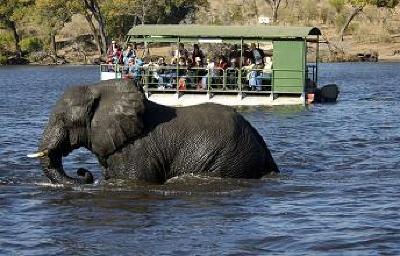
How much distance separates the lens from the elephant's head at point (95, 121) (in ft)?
40.3

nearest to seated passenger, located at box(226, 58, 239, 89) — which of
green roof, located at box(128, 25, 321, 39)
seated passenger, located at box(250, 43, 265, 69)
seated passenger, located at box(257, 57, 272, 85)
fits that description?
seated passenger, located at box(250, 43, 265, 69)

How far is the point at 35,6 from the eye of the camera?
78.5m

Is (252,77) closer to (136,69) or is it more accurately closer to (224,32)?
(224,32)

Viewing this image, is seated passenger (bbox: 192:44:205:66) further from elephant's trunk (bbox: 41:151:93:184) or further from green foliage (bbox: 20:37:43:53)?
green foliage (bbox: 20:37:43:53)

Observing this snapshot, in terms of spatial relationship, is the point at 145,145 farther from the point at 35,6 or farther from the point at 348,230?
the point at 35,6

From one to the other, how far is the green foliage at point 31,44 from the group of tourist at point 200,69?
5075cm

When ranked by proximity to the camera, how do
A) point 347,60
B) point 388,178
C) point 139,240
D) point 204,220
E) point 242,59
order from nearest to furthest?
1. point 139,240
2. point 204,220
3. point 388,178
4. point 242,59
5. point 347,60

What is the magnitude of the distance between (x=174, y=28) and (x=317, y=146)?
44.3 ft

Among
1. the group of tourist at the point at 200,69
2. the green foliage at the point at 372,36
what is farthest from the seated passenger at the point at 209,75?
the green foliage at the point at 372,36

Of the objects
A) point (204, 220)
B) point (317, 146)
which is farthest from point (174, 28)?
point (204, 220)

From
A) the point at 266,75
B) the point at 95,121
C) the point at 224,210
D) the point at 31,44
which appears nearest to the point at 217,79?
the point at 266,75

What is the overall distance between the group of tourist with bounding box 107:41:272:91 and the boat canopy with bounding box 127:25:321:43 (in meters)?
0.42

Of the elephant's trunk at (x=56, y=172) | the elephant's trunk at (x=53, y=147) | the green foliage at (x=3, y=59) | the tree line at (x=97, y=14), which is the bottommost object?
the green foliage at (x=3, y=59)

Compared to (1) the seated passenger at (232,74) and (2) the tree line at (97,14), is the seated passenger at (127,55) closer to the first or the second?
(1) the seated passenger at (232,74)
